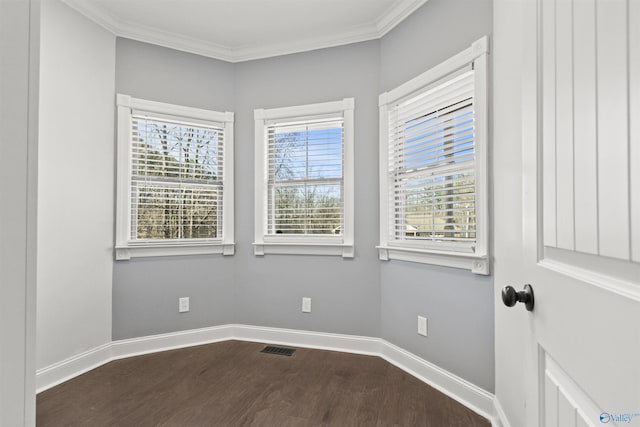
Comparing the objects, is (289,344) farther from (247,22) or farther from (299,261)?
(247,22)

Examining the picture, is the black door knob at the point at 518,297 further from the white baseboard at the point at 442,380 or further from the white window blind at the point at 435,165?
the white baseboard at the point at 442,380

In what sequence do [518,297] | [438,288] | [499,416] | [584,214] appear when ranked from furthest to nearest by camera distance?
1. [438,288]
2. [499,416]
3. [518,297]
4. [584,214]

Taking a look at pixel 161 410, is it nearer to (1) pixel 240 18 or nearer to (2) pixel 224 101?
(2) pixel 224 101

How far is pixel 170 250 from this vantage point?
2.95 metres

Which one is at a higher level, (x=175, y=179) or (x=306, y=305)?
(x=175, y=179)

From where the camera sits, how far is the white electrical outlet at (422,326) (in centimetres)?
234

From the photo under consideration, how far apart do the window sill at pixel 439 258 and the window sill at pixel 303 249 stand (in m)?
0.31

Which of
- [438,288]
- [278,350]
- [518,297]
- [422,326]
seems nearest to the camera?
[518,297]

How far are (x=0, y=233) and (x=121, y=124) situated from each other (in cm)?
267

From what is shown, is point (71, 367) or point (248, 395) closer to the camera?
point (248, 395)

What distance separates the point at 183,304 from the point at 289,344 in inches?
40.2

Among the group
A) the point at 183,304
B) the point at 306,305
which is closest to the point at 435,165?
the point at 306,305

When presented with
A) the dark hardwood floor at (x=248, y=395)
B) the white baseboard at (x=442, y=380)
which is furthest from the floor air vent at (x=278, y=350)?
the white baseboard at (x=442, y=380)

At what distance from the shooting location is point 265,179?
3152 millimetres
